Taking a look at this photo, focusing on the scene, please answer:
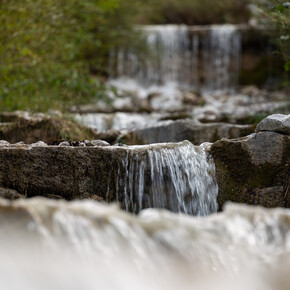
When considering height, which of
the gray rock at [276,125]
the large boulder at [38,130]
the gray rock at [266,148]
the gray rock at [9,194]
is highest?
the gray rock at [276,125]

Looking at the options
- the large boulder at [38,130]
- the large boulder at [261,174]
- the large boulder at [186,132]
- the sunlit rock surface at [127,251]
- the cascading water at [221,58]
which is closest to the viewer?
the sunlit rock surface at [127,251]

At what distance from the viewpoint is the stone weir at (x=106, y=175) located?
420 centimetres

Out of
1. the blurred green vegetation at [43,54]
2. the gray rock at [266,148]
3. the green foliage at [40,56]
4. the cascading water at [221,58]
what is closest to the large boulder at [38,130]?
the green foliage at [40,56]

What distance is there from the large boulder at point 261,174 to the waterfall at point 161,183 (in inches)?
9.6

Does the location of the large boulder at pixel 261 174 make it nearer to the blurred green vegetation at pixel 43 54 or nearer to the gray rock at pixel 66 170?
the gray rock at pixel 66 170

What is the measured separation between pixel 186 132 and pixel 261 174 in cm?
194

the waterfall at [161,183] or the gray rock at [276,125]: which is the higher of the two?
the gray rock at [276,125]

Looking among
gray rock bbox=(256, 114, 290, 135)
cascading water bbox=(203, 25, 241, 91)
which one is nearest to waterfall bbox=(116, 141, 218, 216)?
gray rock bbox=(256, 114, 290, 135)

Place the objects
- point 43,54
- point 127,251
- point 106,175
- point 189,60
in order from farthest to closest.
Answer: point 189,60 < point 43,54 < point 106,175 < point 127,251

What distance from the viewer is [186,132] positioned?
20.3 feet

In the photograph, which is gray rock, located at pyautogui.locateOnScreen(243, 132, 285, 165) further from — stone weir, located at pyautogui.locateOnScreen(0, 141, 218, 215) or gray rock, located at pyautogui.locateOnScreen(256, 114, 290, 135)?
stone weir, located at pyautogui.locateOnScreen(0, 141, 218, 215)

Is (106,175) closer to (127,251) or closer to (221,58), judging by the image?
(127,251)

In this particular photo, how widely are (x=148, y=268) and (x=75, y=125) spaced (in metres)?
3.98

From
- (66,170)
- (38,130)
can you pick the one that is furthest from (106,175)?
(38,130)
